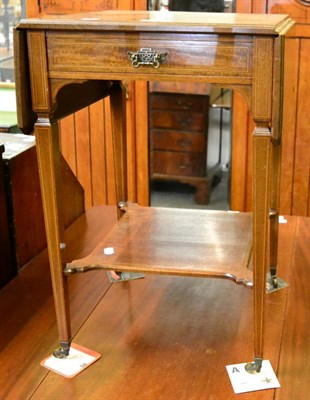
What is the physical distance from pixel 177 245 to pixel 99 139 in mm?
1474

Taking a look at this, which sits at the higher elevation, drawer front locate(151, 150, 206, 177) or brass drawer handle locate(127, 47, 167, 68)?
brass drawer handle locate(127, 47, 167, 68)

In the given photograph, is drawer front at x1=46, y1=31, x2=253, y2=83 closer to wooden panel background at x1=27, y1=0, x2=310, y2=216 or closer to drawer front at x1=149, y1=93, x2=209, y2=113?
wooden panel background at x1=27, y1=0, x2=310, y2=216

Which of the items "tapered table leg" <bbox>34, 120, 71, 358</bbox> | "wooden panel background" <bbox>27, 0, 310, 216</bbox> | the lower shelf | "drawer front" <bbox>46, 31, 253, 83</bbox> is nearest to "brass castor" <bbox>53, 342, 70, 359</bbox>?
"tapered table leg" <bbox>34, 120, 71, 358</bbox>

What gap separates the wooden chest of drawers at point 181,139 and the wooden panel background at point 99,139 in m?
0.06

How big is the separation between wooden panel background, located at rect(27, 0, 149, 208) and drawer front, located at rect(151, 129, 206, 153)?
6 centimetres

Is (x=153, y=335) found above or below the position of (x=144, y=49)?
below

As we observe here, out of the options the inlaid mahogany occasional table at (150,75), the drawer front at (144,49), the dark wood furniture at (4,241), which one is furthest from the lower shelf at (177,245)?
the drawer front at (144,49)

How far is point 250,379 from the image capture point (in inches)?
62.0

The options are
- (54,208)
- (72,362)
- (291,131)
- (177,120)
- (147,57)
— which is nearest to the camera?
(147,57)

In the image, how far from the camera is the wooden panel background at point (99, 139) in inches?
120

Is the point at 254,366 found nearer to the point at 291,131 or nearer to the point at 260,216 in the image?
the point at 260,216

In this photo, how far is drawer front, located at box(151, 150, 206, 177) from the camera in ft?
10.4

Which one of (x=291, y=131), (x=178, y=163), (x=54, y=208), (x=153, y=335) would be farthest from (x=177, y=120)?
(x=54, y=208)

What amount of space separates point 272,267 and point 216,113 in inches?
48.2
